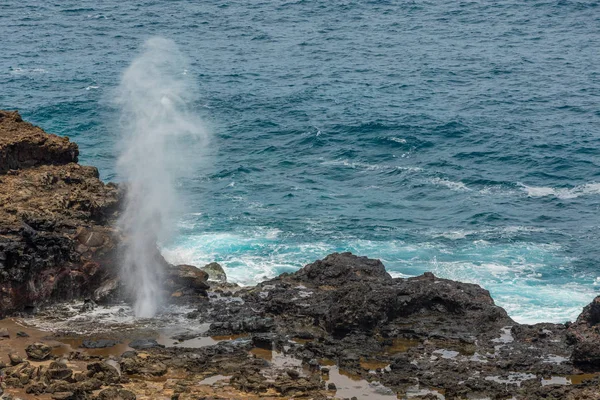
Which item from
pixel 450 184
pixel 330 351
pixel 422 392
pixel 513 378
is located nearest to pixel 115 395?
pixel 330 351

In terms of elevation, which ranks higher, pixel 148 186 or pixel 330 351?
pixel 148 186

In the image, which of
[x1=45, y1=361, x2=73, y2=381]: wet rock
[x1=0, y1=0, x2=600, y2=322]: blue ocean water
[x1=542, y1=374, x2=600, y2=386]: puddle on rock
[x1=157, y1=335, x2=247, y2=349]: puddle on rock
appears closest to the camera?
[x1=45, y1=361, x2=73, y2=381]: wet rock

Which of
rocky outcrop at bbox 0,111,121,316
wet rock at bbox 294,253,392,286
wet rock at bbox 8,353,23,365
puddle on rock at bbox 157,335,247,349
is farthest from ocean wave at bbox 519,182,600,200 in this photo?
wet rock at bbox 8,353,23,365

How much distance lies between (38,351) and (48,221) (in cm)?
586

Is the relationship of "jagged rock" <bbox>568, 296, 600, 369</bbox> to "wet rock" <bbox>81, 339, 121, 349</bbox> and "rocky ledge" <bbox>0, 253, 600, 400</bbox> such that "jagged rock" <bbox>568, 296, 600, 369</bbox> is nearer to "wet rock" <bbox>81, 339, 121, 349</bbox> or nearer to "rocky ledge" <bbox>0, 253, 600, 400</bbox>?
"rocky ledge" <bbox>0, 253, 600, 400</bbox>

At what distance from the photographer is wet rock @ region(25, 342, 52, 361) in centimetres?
2394

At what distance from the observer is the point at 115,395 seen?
21.8m

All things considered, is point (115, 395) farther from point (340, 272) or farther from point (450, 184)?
point (450, 184)

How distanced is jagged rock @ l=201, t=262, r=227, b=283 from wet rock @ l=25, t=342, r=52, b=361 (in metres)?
9.28

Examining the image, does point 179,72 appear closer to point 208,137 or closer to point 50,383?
point 208,137

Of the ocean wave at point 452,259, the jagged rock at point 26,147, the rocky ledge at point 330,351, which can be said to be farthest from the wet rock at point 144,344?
the jagged rock at point 26,147

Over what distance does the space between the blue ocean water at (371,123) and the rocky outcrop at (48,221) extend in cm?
658

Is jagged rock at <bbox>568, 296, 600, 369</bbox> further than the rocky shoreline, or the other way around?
jagged rock at <bbox>568, 296, 600, 369</bbox>

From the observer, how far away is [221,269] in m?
33.5
